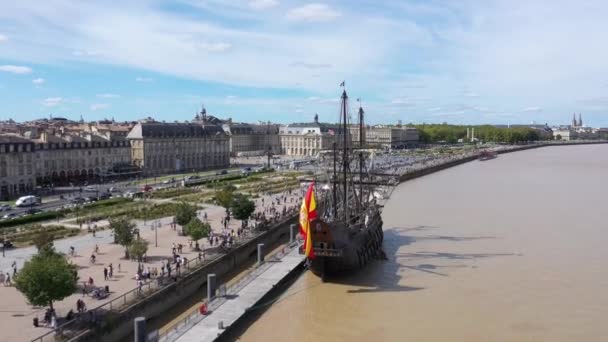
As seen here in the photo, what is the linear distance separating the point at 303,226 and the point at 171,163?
68.2 meters

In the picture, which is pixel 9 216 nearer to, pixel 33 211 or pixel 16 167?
pixel 33 211

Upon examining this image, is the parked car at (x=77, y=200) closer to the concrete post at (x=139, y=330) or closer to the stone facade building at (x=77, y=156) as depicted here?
the stone facade building at (x=77, y=156)

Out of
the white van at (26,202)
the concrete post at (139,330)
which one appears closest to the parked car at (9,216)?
the white van at (26,202)

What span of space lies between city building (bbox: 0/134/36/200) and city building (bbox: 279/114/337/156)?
9121 centimetres

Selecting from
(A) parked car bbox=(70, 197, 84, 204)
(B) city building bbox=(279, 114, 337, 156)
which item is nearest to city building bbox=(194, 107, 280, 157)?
(B) city building bbox=(279, 114, 337, 156)

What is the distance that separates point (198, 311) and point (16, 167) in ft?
144

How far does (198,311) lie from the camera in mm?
24688

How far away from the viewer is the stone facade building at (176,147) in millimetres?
89938

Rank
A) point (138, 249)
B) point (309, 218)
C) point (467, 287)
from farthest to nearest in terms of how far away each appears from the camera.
A: point (309, 218) → point (467, 287) → point (138, 249)

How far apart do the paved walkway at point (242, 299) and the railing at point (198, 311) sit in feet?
0.30

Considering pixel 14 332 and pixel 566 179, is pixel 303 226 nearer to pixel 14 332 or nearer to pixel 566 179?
pixel 14 332

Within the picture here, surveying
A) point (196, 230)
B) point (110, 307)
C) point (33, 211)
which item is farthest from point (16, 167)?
point (110, 307)

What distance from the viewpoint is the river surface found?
81.6ft

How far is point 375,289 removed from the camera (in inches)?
1217
